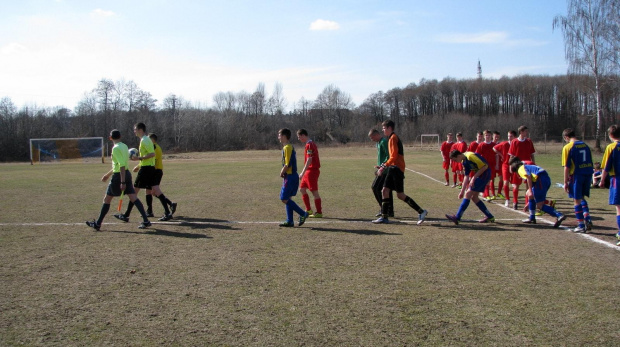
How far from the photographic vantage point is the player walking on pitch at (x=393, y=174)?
841cm

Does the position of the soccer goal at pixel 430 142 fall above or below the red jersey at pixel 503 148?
above

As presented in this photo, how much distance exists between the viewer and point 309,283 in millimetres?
4918

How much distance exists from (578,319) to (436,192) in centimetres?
1037

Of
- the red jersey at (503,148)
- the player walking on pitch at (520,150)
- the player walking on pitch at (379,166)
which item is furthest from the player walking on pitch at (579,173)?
the red jersey at (503,148)

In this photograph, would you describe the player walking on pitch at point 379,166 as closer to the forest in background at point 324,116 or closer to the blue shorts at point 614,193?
the blue shorts at point 614,193

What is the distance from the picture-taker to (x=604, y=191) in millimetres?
13570

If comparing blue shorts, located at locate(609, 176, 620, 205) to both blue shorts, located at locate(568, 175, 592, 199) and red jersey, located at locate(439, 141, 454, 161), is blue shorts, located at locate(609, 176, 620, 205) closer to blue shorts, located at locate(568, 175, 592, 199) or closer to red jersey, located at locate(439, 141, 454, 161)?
blue shorts, located at locate(568, 175, 592, 199)

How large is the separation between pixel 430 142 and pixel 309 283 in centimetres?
6093

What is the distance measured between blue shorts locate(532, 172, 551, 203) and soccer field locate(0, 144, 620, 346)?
57 cm

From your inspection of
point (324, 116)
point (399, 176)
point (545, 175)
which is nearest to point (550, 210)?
point (545, 175)

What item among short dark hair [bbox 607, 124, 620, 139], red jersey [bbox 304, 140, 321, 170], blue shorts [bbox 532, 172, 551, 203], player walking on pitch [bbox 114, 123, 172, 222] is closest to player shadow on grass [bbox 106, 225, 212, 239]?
player walking on pitch [bbox 114, 123, 172, 222]

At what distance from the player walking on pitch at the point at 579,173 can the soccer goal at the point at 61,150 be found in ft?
139

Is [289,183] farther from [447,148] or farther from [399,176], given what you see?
[447,148]

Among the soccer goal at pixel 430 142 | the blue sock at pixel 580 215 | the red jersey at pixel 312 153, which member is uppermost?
the soccer goal at pixel 430 142
